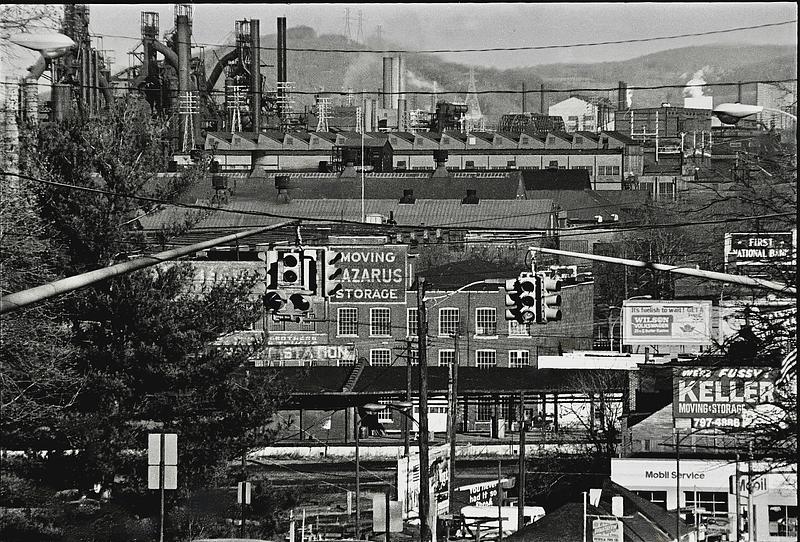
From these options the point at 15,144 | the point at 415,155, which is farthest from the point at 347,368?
the point at 415,155

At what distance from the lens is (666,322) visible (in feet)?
201

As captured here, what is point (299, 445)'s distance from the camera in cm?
6606

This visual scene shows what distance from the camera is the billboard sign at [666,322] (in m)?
59.6

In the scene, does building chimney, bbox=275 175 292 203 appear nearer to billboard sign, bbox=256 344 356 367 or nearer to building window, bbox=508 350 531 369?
building window, bbox=508 350 531 369

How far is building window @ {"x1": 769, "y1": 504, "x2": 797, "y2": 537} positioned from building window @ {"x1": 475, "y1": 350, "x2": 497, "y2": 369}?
30.1 meters

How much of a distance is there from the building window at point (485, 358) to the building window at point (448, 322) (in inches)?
68.6

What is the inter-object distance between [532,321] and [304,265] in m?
5.79

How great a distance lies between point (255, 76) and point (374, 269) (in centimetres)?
9435

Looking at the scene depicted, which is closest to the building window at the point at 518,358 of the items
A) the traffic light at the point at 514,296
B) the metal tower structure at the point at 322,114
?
the traffic light at the point at 514,296

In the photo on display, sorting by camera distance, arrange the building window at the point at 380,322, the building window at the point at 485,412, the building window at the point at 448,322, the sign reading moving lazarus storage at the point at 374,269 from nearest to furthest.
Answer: the sign reading moving lazarus storage at the point at 374,269, the building window at the point at 485,412, the building window at the point at 448,322, the building window at the point at 380,322

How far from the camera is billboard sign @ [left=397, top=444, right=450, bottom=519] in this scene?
35.3 metres

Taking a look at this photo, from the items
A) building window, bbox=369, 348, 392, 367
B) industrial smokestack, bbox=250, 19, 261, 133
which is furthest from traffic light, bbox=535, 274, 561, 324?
industrial smokestack, bbox=250, 19, 261, 133

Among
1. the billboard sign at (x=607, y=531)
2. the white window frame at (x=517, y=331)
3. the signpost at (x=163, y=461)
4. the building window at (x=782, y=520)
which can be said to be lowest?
the building window at (x=782, y=520)

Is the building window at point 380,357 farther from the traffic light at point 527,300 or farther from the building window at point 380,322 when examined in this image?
the traffic light at point 527,300
